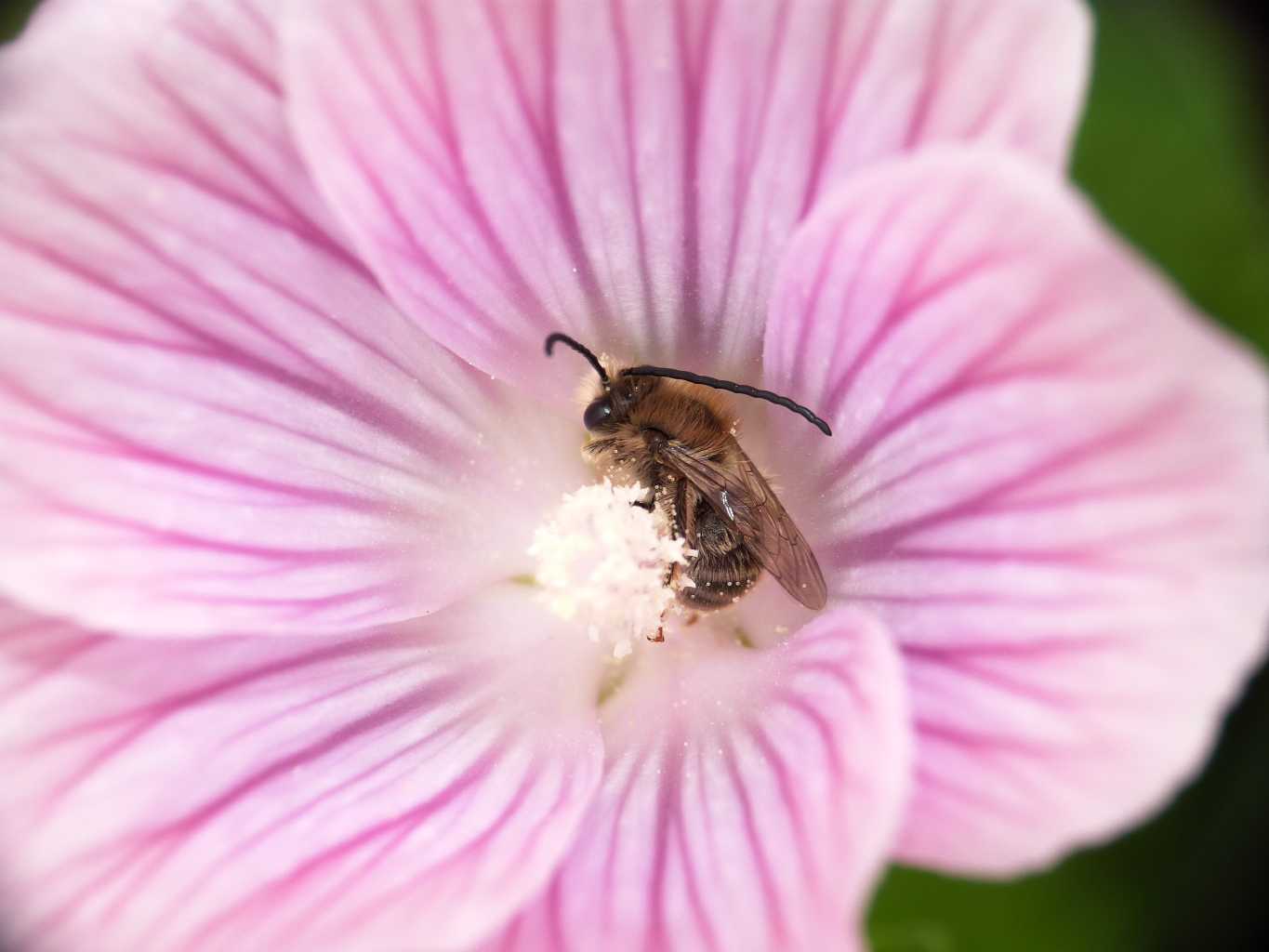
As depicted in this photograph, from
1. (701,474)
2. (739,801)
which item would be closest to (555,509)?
(701,474)

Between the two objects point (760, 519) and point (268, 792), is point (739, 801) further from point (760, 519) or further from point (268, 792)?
point (268, 792)

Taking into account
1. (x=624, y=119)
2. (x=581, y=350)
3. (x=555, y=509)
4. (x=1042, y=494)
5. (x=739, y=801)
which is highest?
(x=624, y=119)

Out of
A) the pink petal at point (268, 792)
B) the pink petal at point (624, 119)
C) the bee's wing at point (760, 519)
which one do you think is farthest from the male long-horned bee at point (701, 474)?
the pink petal at point (268, 792)

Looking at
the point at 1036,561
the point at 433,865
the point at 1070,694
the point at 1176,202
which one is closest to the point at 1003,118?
the point at 1036,561

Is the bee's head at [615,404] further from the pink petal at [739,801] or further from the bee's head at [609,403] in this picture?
the pink petal at [739,801]

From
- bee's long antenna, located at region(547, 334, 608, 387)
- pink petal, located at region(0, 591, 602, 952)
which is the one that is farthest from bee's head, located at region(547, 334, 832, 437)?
pink petal, located at region(0, 591, 602, 952)

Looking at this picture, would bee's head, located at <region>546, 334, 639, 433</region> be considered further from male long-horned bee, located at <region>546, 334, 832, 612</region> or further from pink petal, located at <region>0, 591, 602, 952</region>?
pink petal, located at <region>0, 591, 602, 952</region>

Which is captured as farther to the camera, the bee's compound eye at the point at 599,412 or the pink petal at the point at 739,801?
the bee's compound eye at the point at 599,412
